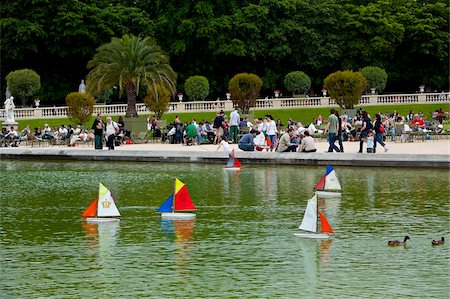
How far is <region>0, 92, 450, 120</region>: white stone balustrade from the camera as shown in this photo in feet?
189

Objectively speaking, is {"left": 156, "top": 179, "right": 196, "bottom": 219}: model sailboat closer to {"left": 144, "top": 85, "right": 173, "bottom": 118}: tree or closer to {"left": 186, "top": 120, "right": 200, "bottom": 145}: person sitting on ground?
{"left": 186, "top": 120, "right": 200, "bottom": 145}: person sitting on ground

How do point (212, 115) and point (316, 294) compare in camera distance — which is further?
point (212, 115)

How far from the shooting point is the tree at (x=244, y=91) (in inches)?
2105

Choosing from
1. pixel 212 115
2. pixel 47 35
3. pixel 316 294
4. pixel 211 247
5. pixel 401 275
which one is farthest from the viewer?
pixel 47 35

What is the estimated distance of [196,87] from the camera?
61.3 metres

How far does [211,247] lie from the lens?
19859mm

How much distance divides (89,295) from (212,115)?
43251 mm

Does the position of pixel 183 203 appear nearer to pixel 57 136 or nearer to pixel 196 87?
pixel 57 136

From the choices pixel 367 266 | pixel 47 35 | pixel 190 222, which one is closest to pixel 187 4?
pixel 47 35

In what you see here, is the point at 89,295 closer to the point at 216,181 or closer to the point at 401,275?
the point at 401,275

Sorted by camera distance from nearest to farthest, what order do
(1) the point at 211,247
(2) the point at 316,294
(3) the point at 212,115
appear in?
(2) the point at 316,294 < (1) the point at 211,247 < (3) the point at 212,115

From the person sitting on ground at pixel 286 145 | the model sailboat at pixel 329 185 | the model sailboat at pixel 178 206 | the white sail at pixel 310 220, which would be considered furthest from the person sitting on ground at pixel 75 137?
the white sail at pixel 310 220

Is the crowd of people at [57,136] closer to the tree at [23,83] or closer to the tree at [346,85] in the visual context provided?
the tree at [346,85]

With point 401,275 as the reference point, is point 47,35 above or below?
above
